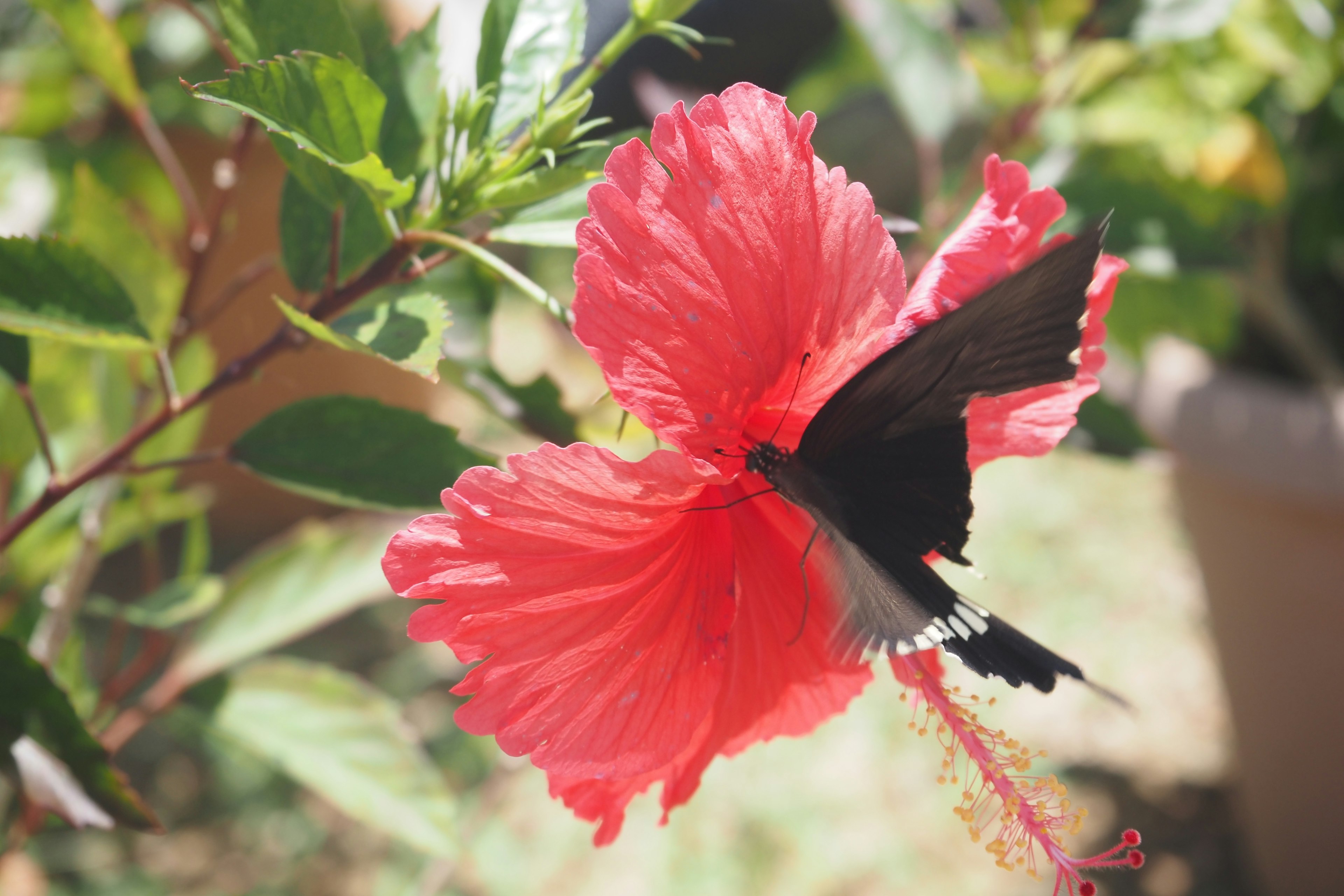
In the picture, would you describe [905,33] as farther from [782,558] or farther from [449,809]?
A: [449,809]

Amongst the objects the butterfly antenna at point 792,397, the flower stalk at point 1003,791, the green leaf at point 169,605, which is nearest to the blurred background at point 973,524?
the green leaf at point 169,605

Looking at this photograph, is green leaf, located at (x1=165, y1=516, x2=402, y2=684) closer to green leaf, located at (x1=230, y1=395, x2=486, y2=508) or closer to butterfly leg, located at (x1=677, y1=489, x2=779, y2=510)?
green leaf, located at (x1=230, y1=395, x2=486, y2=508)

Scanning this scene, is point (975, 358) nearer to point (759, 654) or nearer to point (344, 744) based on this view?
point (759, 654)

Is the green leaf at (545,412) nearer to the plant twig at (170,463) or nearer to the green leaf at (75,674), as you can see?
the plant twig at (170,463)

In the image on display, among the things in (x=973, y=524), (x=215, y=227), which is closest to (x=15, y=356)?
(x=215, y=227)

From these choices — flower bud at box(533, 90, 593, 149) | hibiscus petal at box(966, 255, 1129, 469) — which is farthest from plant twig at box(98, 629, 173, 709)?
hibiscus petal at box(966, 255, 1129, 469)

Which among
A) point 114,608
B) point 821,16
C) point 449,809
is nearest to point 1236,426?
point 449,809
